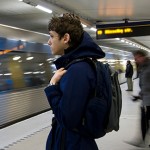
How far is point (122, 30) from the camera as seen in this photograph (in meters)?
11.2

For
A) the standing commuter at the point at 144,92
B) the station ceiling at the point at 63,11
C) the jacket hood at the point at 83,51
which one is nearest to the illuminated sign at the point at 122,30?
the station ceiling at the point at 63,11

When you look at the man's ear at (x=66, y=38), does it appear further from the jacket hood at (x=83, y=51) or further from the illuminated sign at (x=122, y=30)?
the illuminated sign at (x=122, y=30)

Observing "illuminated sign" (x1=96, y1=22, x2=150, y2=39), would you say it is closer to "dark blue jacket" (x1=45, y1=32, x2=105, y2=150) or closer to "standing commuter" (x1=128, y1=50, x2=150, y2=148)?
"standing commuter" (x1=128, y1=50, x2=150, y2=148)

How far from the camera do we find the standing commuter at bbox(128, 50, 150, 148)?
15.5ft

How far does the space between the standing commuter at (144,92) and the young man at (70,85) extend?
10.0ft

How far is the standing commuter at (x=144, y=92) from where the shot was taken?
15.5ft

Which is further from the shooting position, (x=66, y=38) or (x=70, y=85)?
(x=66, y=38)

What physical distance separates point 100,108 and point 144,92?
3.26 metres

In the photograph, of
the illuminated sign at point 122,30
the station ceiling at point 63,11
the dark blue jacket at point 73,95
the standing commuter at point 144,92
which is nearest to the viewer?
the dark blue jacket at point 73,95

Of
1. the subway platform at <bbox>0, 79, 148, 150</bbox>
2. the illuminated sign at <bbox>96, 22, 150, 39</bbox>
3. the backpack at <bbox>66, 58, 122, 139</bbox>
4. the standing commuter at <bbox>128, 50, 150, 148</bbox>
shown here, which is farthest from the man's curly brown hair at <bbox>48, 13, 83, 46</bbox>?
the illuminated sign at <bbox>96, 22, 150, 39</bbox>

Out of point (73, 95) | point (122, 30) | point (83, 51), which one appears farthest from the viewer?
point (122, 30)

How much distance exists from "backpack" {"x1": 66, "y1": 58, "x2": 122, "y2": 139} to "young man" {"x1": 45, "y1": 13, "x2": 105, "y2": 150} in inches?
0.9

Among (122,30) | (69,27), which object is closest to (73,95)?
(69,27)

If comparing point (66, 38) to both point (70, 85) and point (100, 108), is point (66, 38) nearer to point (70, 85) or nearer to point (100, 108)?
point (70, 85)
